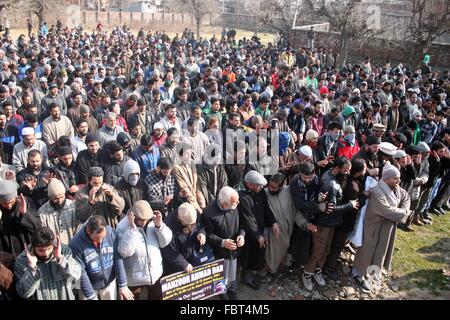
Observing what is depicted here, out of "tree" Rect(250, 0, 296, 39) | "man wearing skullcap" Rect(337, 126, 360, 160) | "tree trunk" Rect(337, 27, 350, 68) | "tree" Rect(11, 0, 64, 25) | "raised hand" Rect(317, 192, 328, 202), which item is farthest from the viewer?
"tree" Rect(11, 0, 64, 25)

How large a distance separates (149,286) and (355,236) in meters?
2.66

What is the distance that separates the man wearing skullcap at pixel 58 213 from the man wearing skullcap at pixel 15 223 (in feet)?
0.44

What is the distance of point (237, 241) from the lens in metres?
4.36

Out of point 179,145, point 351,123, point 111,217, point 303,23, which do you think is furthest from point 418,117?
point 303,23

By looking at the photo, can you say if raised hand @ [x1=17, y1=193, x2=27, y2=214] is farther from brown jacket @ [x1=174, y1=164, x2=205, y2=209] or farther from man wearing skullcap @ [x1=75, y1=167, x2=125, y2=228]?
brown jacket @ [x1=174, y1=164, x2=205, y2=209]

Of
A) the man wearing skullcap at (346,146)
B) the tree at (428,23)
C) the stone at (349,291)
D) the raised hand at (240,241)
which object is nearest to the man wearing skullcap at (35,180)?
the raised hand at (240,241)

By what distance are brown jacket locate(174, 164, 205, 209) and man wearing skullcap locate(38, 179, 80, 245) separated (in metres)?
1.36

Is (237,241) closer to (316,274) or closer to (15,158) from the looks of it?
(316,274)

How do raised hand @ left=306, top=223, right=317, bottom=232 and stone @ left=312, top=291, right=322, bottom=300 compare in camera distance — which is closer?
raised hand @ left=306, top=223, right=317, bottom=232

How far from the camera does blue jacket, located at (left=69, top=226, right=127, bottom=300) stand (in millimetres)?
3471

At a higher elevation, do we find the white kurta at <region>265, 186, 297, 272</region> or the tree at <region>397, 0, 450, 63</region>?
the tree at <region>397, 0, 450, 63</region>

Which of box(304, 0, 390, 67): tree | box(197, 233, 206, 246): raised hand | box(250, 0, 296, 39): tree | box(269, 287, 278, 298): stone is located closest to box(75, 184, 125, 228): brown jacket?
box(197, 233, 206, 246): raised hand

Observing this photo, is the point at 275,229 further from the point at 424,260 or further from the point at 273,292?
the point at 424,260
